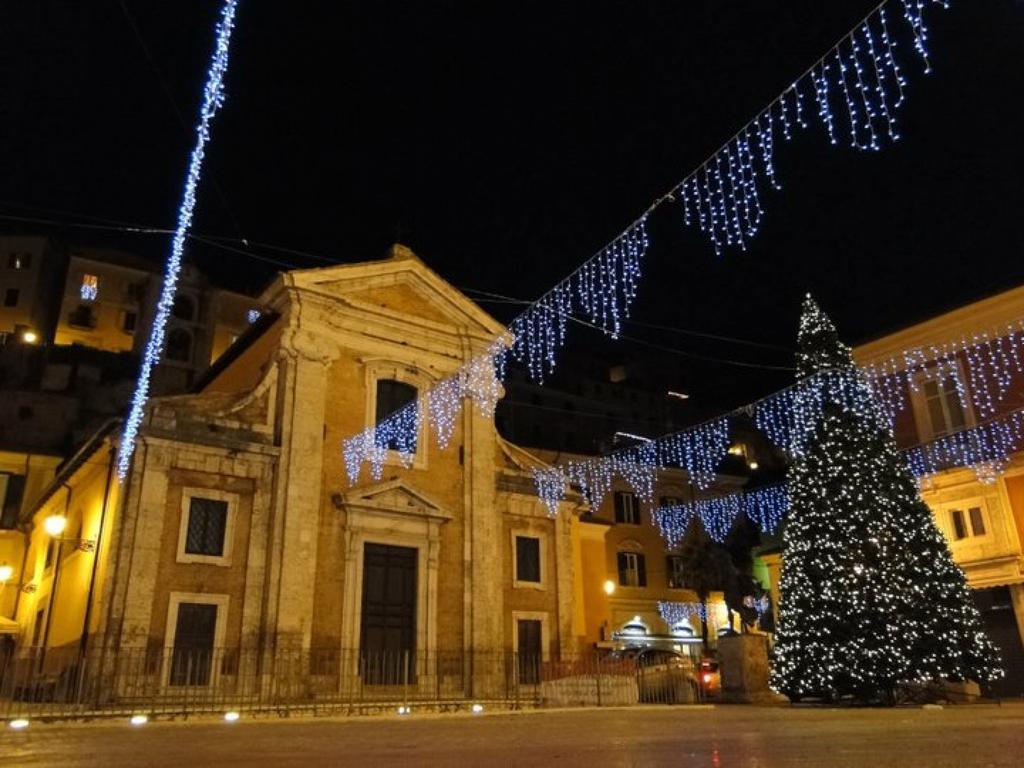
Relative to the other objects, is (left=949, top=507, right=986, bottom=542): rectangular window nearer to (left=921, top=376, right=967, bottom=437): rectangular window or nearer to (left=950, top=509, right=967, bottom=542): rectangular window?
(left=950, top=509, right=967, bottom=542): rectangular window

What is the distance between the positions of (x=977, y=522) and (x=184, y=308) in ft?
155

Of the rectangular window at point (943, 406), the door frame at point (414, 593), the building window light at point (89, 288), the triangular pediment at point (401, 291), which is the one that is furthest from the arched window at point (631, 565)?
the building window light at point (89, 288)

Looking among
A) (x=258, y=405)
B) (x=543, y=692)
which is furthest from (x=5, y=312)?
(x=543, y=692)

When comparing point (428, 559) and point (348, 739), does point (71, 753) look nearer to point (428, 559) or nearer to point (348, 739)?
point (348, 739)

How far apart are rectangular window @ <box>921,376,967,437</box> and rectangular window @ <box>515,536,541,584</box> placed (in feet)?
38.6

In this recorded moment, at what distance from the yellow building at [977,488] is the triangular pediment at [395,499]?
528 inches

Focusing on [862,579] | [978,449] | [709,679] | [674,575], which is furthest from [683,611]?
[862,579]

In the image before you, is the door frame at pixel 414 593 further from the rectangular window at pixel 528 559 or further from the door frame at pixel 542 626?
the rectangular window at pixel 528 559

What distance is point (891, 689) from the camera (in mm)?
15945

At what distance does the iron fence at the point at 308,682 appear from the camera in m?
14.6

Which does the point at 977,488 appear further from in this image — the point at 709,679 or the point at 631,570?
the point at 631,570

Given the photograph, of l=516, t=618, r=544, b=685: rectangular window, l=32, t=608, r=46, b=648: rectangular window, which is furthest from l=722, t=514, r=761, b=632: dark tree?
l=32, t=608, r=46, b=648: rectangular window

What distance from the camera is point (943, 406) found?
75.2 ft

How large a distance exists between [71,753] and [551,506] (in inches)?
654
